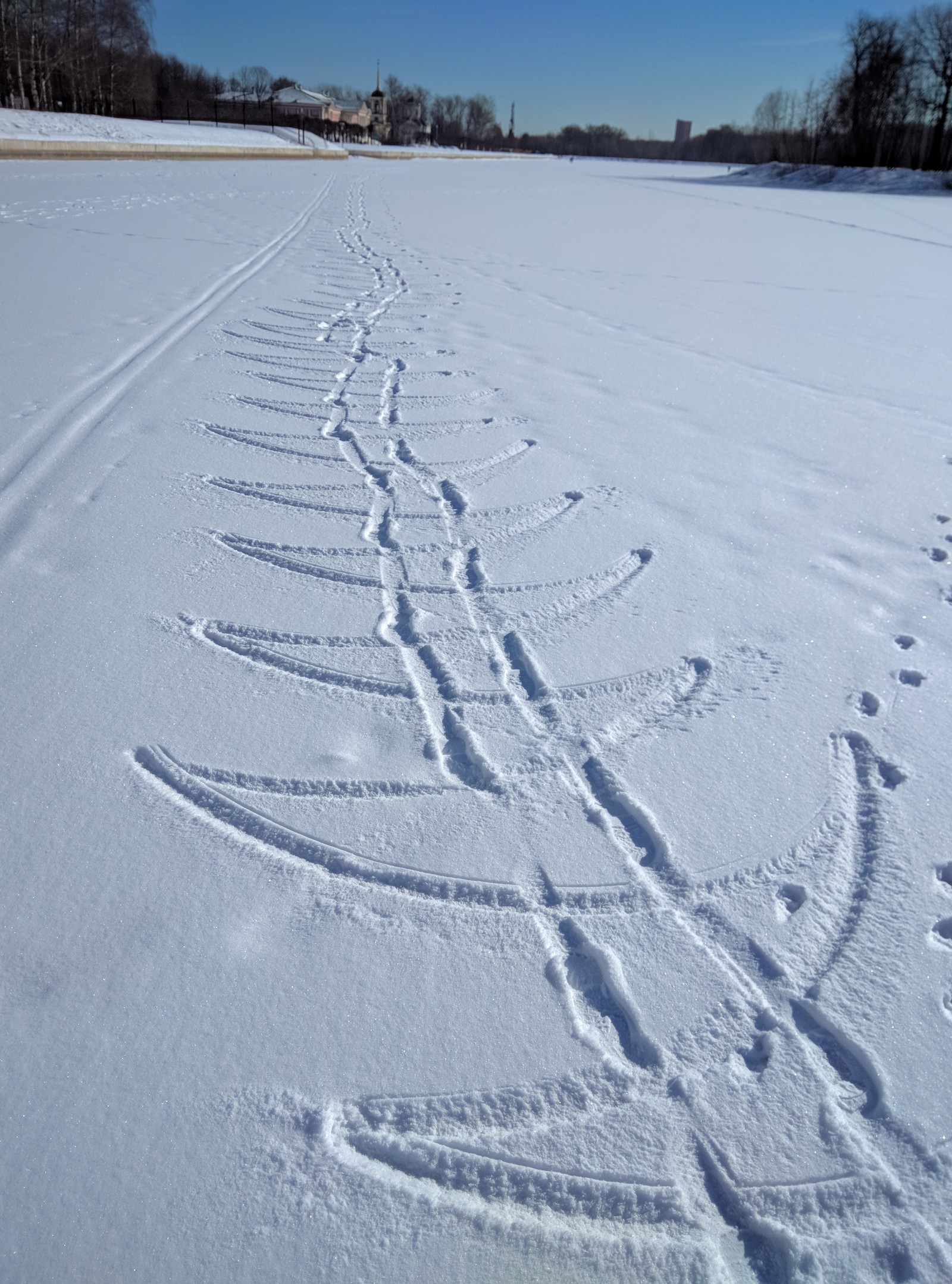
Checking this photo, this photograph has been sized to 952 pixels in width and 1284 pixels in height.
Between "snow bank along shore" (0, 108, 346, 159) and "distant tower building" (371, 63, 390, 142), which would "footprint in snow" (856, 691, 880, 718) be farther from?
"distant tower building" (371, 63, 390, 142)

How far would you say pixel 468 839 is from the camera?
168cm

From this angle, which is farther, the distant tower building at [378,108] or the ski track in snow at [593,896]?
the distant tower building at [378,108]

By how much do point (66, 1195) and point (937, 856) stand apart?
1.60m

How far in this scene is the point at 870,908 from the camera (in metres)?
1.58

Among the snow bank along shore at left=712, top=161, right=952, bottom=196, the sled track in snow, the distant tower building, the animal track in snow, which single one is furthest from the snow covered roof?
the animal track in snow

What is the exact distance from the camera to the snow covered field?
1.15m

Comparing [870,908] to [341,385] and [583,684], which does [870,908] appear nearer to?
[583,684]

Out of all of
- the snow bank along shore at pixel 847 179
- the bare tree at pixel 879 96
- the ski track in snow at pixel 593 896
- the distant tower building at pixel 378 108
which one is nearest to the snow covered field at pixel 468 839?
the ski track in snow at pixel 593 896

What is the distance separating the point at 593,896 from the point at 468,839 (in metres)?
0.27

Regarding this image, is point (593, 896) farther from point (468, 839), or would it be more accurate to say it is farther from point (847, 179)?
point (847, 179)

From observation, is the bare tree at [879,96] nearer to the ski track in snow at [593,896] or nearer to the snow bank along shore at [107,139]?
the snow bank along shore at [107,139]

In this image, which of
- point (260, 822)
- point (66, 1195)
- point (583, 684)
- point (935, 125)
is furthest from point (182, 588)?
point (935, 125)

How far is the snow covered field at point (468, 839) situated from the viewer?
45.4 inches

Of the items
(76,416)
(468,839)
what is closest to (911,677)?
(468,839)
